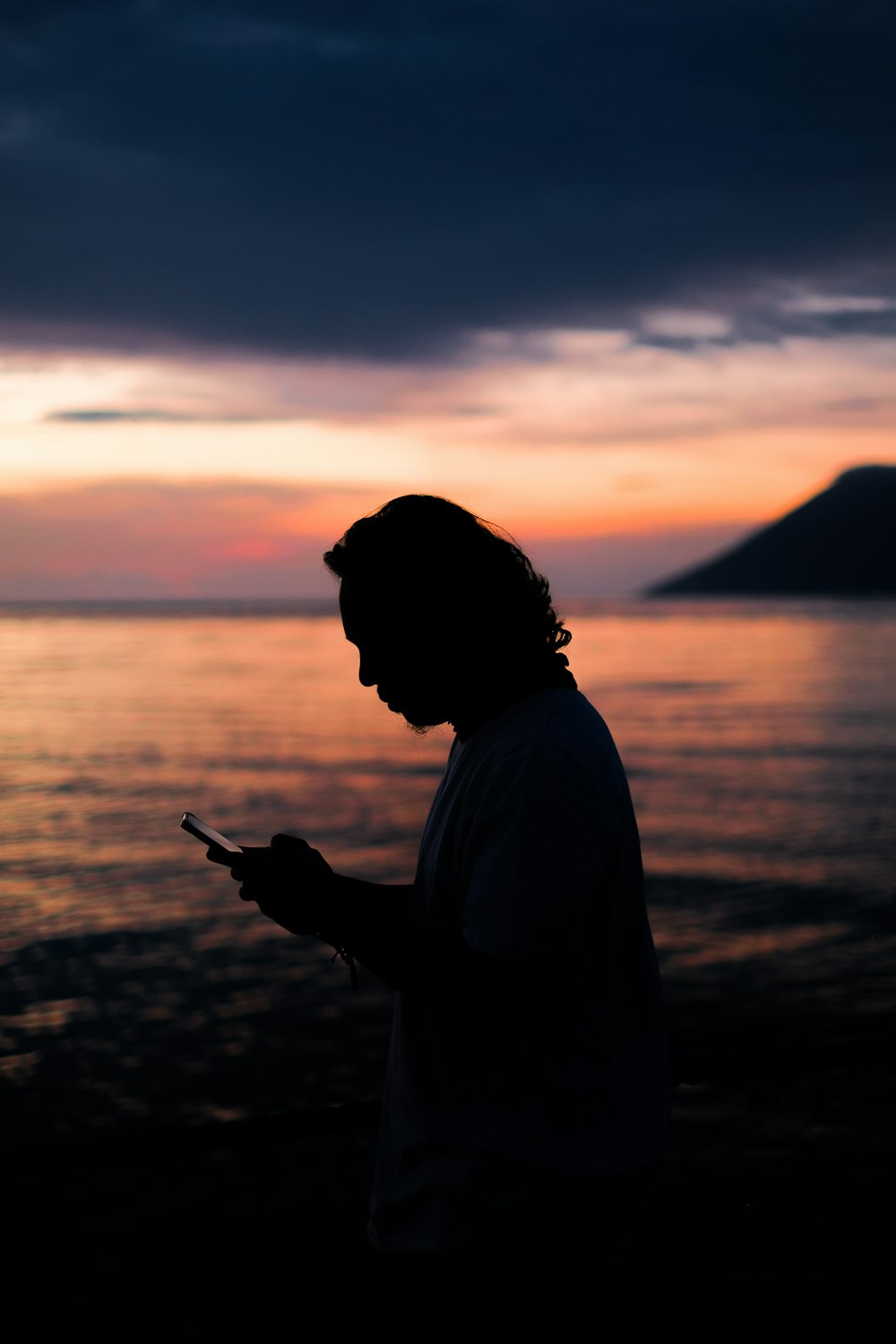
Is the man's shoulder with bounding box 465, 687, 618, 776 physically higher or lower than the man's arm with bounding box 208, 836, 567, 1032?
higher

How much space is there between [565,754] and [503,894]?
0.63ft

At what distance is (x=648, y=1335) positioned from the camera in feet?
14.6

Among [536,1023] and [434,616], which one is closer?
[536,1023]

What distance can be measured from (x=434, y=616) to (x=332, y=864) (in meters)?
20.6

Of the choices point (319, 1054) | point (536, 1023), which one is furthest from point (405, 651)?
point (319, 1054)

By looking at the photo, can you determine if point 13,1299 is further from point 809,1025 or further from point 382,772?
point 382,772

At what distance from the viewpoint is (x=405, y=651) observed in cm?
166

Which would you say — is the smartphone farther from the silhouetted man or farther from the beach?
the beach

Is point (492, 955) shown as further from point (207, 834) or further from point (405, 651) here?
point (207, 834)

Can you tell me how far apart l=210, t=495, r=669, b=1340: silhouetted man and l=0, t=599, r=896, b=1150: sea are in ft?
2.07

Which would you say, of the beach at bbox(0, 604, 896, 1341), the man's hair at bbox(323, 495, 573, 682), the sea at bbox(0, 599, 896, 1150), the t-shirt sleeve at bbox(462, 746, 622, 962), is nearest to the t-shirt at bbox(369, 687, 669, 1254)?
the t-shirt sleeve at bbox(462, 746, 622, 962)

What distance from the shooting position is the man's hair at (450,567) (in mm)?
1653

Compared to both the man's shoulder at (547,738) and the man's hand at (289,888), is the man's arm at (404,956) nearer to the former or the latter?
the man's hand at (289,888)

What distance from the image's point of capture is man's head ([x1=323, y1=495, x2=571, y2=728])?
5.41 ft
